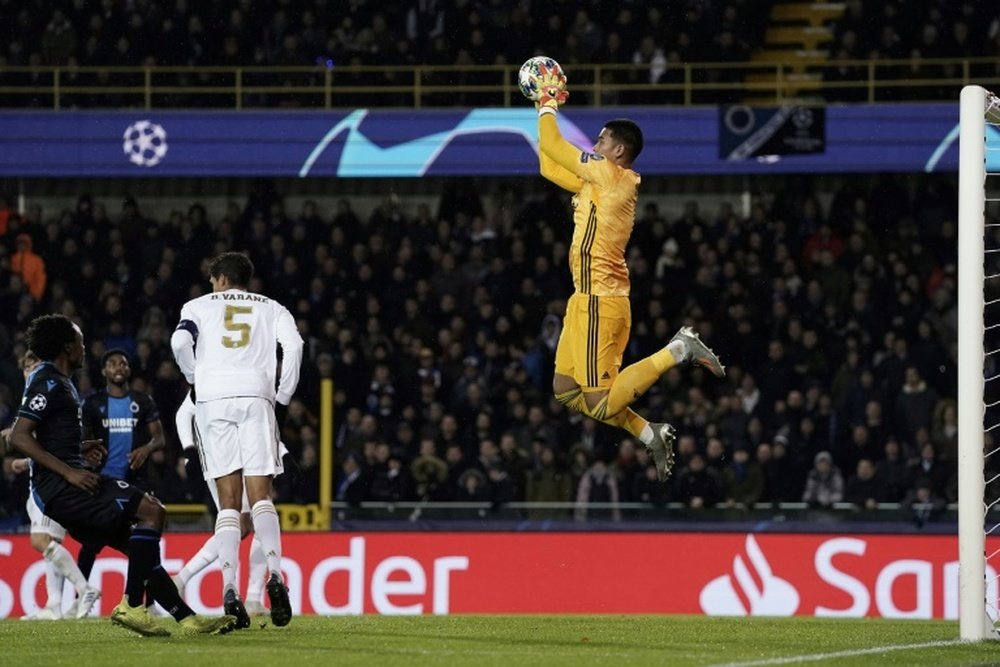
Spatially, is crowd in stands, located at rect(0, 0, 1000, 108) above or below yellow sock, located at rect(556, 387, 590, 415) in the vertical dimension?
above

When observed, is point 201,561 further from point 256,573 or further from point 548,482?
point 548,482

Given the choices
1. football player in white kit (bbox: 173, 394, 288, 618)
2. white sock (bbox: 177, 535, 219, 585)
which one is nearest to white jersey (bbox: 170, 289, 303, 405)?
football player in white kit (bbox: 173, 394, 288, 618)

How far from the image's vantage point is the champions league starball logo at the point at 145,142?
21.1m

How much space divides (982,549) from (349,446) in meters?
9.61

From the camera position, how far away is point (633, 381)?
32.1 ft

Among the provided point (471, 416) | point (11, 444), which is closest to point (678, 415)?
point (471, 416)

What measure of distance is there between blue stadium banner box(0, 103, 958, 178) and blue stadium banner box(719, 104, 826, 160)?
0.22 feet

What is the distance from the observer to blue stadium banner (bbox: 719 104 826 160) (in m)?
20.5

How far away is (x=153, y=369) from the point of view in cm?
1877

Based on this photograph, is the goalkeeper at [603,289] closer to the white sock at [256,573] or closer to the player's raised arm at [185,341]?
the player's raised arm at [185,341]

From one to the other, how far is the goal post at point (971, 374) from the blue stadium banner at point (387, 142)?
11238mm

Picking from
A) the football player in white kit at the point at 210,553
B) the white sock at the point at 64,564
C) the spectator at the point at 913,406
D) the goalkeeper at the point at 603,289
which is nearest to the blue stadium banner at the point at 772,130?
the spectator at the point at 913,406

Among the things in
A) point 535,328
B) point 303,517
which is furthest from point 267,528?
point 535,328

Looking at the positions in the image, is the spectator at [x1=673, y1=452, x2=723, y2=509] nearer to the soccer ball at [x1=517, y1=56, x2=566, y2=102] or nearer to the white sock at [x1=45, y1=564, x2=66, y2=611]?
the white sock at [x1=45, y1=564, x2=66, y2=611]
